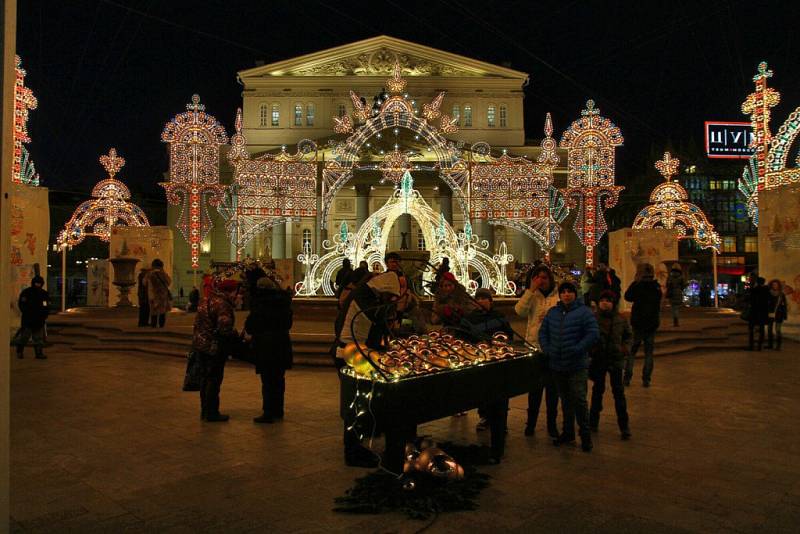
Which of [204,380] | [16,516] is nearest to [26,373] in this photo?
[204,380]

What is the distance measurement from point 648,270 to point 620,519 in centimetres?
694

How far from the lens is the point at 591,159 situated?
2464cm

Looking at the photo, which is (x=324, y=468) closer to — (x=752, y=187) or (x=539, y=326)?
(x=539, y=326)

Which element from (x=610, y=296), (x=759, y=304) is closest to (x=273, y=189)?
(x=759, y=304)

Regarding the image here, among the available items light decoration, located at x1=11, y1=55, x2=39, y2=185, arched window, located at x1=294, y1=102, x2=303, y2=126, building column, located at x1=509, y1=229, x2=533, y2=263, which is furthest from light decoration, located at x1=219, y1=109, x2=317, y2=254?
arched window, located at x1=294, y1=102, x2=303, y2=126

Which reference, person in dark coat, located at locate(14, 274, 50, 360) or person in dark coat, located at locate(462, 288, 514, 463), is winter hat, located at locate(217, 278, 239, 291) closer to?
person in dark coat, located at locate(462, 288, 514, 463)

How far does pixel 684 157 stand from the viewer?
6200 centimetres

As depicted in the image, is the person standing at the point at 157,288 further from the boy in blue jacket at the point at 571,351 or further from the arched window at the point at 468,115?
the arched window at the point at 468,115

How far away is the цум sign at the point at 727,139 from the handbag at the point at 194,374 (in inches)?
2496

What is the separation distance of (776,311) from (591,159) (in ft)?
37.8

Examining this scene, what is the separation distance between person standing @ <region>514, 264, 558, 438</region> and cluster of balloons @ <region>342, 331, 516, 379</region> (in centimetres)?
68

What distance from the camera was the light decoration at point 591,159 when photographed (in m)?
24.5

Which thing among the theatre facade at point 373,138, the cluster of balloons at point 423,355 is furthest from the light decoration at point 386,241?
the theatre facade at point 373,138

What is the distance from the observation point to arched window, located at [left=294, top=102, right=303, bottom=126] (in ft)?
164
